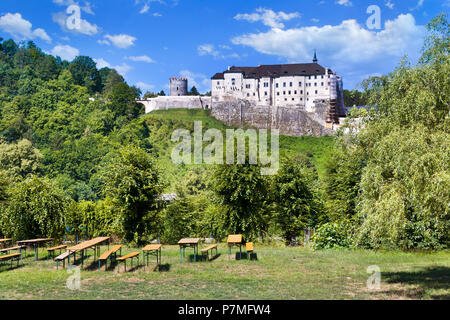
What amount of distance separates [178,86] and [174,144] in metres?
37.8

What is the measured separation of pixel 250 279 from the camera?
13047 millimetres

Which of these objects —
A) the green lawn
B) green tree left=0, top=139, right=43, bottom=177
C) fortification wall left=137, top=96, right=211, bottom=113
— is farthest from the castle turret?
the green lawn

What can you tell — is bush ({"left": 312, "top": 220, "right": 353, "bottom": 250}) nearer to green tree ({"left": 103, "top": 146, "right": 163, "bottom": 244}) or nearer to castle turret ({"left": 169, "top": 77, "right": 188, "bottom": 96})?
green tree ({"left": 103, "top": 146, "right": 163, "bottom": 244})

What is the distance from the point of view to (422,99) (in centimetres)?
1183

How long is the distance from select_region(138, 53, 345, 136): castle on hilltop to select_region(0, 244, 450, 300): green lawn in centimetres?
8345

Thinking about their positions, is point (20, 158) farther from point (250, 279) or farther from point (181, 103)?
point (250, 279)

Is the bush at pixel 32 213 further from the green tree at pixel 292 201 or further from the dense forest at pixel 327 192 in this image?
the green tree at pixel 292 201

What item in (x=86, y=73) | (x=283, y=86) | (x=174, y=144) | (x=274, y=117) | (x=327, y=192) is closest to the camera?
(x=327, y=192)

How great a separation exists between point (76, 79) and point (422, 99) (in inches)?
5757

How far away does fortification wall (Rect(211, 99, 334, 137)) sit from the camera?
9844cm

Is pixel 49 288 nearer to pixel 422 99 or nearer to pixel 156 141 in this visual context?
pixel 422 99

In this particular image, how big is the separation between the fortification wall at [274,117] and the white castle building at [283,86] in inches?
212

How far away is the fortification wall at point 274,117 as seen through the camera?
9844 cm

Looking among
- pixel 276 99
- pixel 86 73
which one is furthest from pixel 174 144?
pixel 86 73
